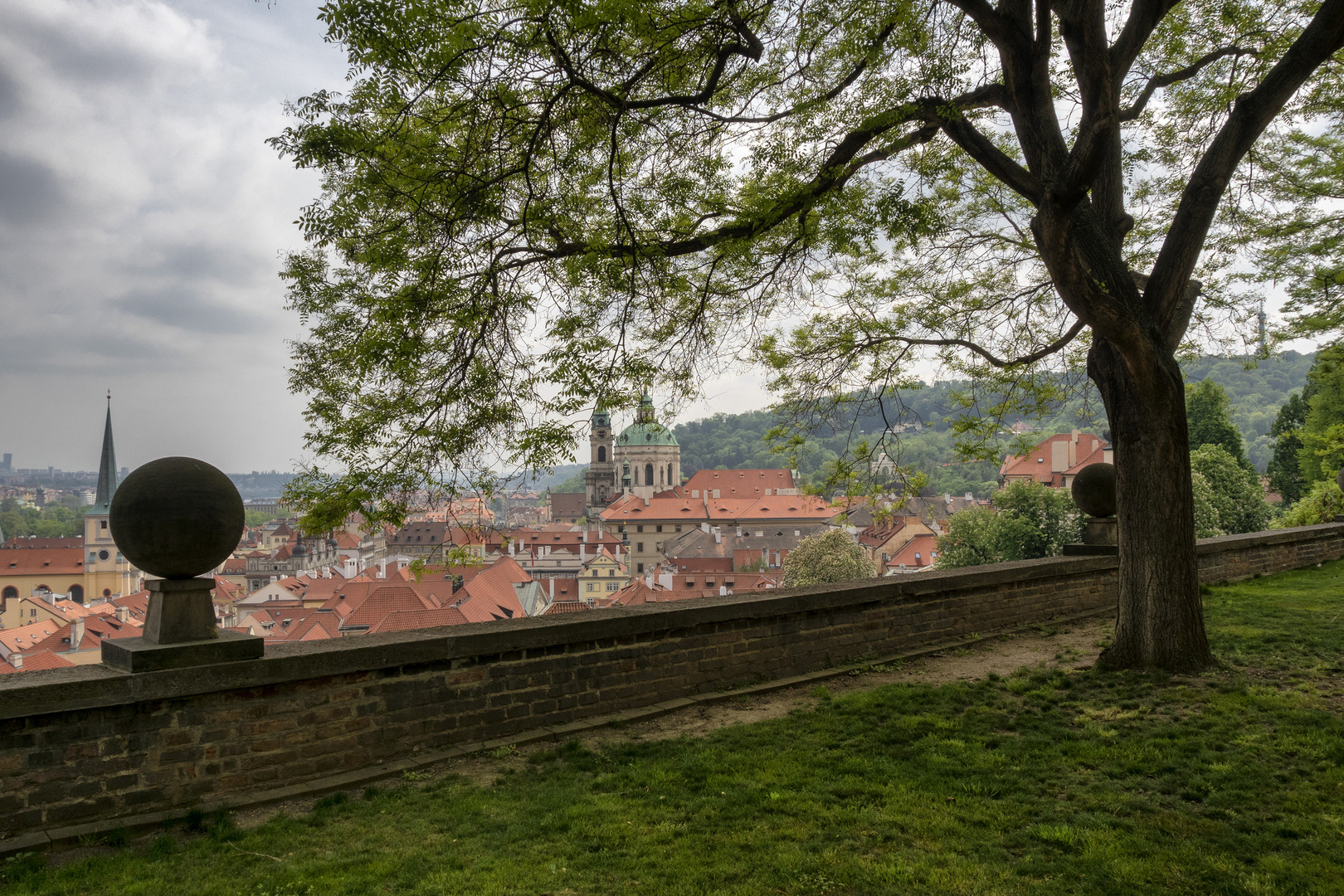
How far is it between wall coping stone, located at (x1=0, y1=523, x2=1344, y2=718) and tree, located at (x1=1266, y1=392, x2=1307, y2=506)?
3993 centimetres

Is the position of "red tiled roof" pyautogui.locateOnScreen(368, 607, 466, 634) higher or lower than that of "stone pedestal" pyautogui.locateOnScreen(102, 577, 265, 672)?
lower

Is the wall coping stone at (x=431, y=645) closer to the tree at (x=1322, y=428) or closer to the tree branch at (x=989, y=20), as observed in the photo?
the tree branch at (x=989, y=20)

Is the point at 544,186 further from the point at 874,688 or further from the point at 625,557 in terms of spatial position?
the point at 625,557

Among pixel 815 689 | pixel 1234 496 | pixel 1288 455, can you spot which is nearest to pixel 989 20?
pixel 815 689

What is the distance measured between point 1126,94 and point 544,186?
6500mm

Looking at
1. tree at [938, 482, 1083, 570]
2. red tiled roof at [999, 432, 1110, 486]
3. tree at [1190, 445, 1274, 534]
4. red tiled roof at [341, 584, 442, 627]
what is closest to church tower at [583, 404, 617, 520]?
red tiled roof at [999, 432, 1110, 486]

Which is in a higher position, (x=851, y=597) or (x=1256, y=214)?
(x=1256, y=214)

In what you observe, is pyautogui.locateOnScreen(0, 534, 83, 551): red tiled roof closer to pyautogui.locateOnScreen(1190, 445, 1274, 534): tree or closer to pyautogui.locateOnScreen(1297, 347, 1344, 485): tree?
pyautogui.locateOnScreen(1190, 445, 1274, 534): tree

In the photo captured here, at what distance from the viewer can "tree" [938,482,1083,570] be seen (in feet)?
111

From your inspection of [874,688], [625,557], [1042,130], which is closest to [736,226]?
[1042,130]

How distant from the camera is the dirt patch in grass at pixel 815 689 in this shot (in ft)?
15.0

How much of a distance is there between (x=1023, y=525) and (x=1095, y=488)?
86.4ft

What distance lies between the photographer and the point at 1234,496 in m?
31.2

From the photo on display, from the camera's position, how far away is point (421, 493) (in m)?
6.59
